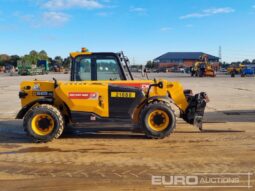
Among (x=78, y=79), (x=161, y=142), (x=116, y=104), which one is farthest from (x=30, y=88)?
(x=161, y=142)

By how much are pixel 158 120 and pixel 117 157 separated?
1978 mm

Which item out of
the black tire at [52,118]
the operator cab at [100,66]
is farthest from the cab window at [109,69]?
the black tire at [52,118]

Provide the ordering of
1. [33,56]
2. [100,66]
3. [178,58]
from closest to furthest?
[100,66] < [33,56] < [178,58]

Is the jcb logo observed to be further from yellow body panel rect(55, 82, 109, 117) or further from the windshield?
the windshield

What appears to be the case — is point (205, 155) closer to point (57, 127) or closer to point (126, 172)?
point (126, 172)

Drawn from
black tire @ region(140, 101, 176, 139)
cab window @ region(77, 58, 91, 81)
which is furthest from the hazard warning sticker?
black tire @ region(140, 101, 176, 139)

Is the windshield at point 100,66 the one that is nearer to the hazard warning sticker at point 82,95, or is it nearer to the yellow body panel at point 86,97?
the yellow body panel at point 86,97

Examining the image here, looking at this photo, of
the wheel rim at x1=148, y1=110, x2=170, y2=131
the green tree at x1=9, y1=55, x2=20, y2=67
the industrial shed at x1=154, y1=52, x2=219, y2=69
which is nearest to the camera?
the wheel rim at x1=148, y1=110, x2=170, y2=131

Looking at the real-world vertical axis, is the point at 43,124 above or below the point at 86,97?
below

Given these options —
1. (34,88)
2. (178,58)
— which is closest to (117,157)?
(34,88)

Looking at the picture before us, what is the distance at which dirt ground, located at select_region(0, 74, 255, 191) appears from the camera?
19.2 ft

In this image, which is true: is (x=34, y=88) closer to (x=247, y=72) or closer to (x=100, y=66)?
(x=100, y=66)

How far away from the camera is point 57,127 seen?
29.2 feet

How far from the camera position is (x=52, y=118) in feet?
29.2
